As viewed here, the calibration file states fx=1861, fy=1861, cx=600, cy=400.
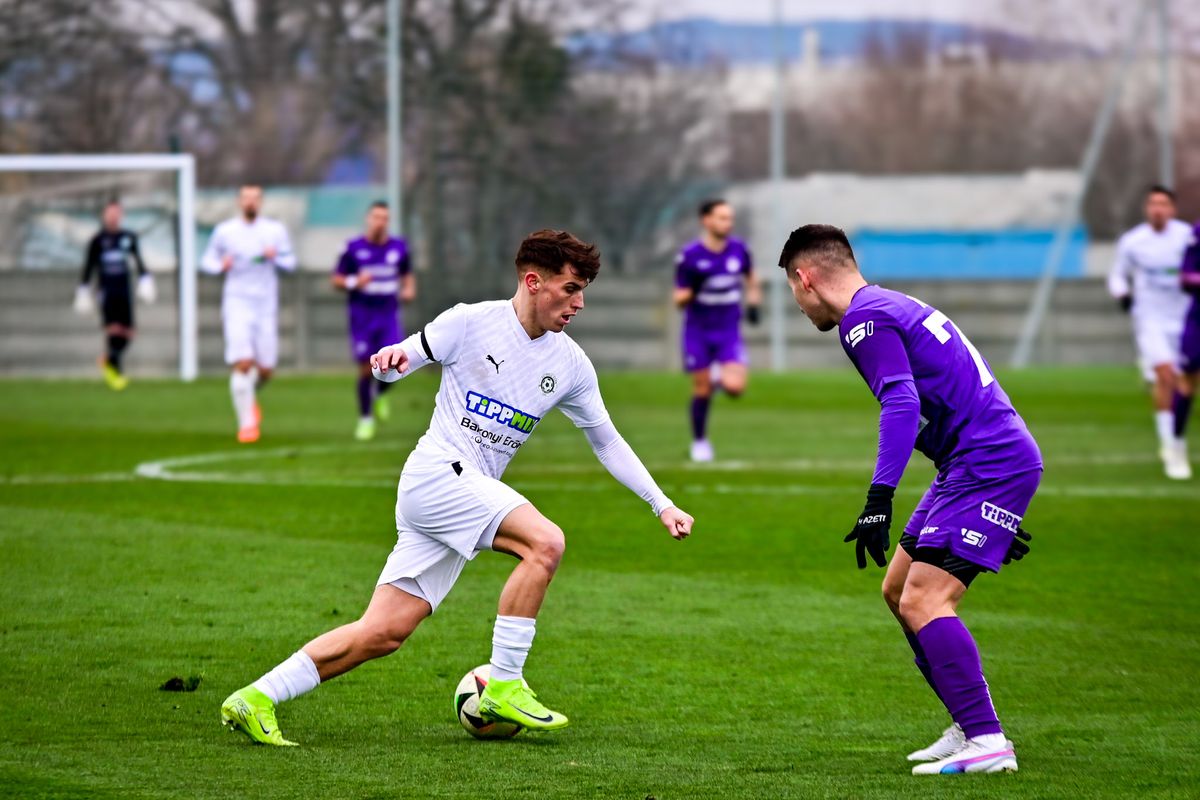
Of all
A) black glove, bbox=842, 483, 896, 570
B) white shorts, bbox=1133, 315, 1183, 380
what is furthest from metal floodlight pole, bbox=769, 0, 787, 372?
black glove, bbox=842, 483, 896, 570

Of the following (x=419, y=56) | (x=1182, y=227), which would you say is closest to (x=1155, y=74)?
(x=419, y=56)

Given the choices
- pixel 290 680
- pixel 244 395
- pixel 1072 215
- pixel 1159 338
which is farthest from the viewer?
pixel 1072 215

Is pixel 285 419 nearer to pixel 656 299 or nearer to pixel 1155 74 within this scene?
pixel 656 299

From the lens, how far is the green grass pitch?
19.1 ft

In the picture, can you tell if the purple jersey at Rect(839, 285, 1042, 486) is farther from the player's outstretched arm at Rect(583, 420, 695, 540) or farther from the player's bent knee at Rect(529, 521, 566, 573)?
the player's bent knee at Rect(529, 521, 566, 573)

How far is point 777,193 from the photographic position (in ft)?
116

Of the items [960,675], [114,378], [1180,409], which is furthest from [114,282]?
[960,675]

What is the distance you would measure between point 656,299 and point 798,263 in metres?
27.3

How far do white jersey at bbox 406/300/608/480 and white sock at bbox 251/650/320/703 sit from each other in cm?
78

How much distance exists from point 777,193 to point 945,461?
97.4 feet

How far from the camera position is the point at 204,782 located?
5.59 meters

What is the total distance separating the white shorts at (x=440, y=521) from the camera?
628 centimetres

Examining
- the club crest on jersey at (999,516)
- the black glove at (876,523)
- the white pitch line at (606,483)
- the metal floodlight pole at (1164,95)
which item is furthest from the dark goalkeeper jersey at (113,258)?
the black glove at (876,523)

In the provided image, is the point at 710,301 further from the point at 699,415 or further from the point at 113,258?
the point at 113,258
